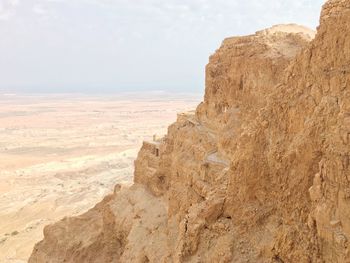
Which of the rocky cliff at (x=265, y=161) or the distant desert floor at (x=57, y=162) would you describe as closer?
the rocky cliff at (x=265, y=161)

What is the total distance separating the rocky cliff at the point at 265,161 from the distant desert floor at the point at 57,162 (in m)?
20.3

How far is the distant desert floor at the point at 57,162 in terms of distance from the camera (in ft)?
157

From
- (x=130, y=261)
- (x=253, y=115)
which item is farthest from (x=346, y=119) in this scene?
(x=130, y=261)

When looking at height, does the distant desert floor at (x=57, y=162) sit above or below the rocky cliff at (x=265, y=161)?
below

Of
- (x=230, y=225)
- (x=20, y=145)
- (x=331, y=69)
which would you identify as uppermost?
(x=331, y=69)

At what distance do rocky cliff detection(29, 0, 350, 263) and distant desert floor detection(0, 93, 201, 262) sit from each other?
2032 cm

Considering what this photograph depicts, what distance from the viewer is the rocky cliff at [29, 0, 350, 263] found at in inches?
432

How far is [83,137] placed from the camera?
11369cm

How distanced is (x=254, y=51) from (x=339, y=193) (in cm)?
963

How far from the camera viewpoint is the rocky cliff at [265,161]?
432 inches

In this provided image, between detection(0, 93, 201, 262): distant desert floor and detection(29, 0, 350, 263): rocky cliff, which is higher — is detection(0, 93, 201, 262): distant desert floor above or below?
below

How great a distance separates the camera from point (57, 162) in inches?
3214

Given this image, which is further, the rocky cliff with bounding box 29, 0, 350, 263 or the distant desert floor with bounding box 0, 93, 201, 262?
the distant desert floor with bounding box 0, 93, 201, 262

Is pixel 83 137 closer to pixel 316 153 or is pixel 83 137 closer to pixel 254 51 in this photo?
pixel 254 51
